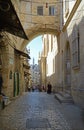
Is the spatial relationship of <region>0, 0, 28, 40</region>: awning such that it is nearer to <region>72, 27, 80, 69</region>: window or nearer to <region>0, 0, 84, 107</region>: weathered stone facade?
<region>0, 0, 84, 107</region>: weathered stone facade

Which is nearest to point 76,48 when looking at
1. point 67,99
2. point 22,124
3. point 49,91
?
point 67,99

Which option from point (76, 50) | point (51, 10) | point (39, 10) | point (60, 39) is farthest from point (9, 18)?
point (51, 10)

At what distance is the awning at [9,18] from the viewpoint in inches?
399

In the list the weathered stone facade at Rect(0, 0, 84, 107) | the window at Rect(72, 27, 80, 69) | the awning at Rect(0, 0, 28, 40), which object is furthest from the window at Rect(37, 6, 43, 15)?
the awning at Rect(0, 0, 28, 40)

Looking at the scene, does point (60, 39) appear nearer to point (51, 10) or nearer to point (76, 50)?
point (51, 10)

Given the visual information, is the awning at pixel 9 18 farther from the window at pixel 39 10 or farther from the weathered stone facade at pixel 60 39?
the window at pixel 39 10

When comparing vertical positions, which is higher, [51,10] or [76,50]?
[51,10]

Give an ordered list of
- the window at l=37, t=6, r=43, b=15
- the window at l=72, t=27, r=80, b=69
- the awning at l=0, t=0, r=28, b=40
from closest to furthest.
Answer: the awning at l=0, t=0, r=28, b=40 → the window at l=72, t=27, r=80, b=69 → the window at l=37, t=6, r=43, b=15

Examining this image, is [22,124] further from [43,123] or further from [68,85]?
[68,85]

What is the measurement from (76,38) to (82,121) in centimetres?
791

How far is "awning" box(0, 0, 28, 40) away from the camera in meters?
10.1

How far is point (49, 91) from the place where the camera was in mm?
34875

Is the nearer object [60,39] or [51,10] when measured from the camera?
[60,39]

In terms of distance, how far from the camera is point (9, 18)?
11.7 metres
